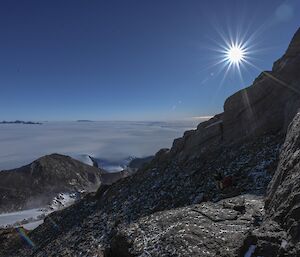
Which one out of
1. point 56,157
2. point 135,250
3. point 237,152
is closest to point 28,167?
point 56,157

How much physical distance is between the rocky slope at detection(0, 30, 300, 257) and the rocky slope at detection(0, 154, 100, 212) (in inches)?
3823

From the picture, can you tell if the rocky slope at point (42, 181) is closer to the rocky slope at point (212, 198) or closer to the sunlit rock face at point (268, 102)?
the rocky slope at point (212, 198)

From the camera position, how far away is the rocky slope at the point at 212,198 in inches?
382

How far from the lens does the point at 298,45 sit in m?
27.9

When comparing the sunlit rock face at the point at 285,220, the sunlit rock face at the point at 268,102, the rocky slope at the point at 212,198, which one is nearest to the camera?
the sunlit rock face at the point at 285,220

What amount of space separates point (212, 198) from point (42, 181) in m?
→ 133

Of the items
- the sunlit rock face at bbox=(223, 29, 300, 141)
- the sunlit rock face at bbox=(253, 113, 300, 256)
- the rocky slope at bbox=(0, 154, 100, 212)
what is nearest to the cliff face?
the sunlit rock face at bbox=(223, 29, 300, 141)

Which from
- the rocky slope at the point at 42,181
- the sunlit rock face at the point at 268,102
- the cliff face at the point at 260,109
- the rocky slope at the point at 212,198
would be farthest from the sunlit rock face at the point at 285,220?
the rocky slope at the point at 42,181

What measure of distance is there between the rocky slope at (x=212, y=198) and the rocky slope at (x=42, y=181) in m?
97.1

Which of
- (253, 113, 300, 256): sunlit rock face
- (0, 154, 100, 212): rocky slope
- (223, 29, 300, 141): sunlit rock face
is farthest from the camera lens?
(0, 154, 100, 212): rocky slope

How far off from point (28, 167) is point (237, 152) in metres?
141

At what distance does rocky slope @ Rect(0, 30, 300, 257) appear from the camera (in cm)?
970

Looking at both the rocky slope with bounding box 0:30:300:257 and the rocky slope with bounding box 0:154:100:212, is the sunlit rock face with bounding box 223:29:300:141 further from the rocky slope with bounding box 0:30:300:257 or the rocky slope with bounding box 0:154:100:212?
the rocky slope with bounding box 0:154:100:212

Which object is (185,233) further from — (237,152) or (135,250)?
(237,152)
